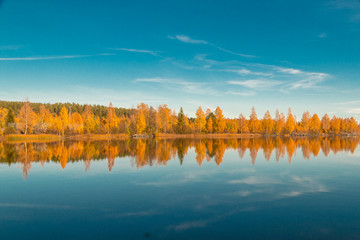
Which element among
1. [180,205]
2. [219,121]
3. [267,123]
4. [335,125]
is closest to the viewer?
[180,205]

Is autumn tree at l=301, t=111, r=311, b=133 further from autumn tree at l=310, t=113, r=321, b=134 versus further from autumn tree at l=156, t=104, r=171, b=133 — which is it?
autumn tree at l=156, t=104, r=171, b=133

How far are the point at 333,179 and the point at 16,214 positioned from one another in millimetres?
17899

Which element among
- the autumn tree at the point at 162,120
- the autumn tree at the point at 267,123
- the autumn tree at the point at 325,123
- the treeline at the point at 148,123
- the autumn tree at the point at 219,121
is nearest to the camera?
A: the treeline at the point at 148,123

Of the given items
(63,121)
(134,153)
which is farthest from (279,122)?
(134,153)

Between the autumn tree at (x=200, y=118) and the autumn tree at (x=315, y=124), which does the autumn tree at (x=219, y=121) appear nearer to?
the autumn tree at (x=200, y=118)

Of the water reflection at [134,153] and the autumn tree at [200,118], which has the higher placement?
the autumn tree at [200,118]

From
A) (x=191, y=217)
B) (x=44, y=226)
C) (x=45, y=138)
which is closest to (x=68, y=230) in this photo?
(x=44, y=226)

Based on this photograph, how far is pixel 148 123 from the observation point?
92.3m

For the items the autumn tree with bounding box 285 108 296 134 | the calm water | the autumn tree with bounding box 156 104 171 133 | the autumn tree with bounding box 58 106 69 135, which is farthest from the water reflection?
the autumn tree with bounding box 285 108 296 134

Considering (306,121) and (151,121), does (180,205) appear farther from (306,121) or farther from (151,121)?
(306,121)

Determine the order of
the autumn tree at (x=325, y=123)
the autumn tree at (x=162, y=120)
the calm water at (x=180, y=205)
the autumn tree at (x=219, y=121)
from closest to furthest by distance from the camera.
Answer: the calm water at (x=180, y=205) < the autumn tree at (x=162, y=120) < the autumn tree at (x=219, y=121) < the autumn tree at (x=325, y=123)

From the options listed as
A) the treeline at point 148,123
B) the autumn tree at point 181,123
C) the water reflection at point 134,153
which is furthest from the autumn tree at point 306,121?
the water reflection at point 134,153

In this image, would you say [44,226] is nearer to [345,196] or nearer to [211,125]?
[345,196]

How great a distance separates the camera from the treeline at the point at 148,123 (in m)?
79.8
